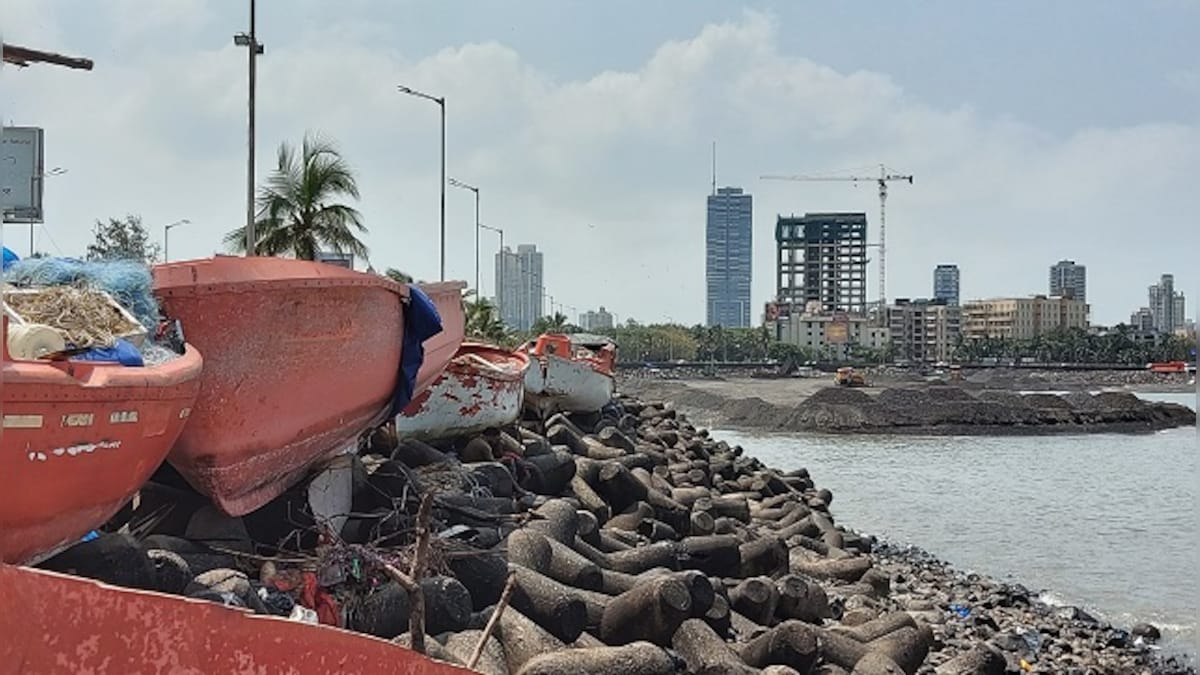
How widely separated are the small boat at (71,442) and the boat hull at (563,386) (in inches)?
540

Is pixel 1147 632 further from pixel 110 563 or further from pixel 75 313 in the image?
pixel 75 313

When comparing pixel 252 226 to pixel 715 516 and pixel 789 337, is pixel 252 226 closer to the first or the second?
pixel 715 516

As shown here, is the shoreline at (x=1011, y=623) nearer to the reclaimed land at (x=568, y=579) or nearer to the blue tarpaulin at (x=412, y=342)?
the reclaimed land at (x=568, y=579)

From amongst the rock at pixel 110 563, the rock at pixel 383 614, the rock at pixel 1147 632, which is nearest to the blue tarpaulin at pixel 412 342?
the rock at pixel 383 614

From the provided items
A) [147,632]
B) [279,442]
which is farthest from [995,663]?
Answer: [147,632]

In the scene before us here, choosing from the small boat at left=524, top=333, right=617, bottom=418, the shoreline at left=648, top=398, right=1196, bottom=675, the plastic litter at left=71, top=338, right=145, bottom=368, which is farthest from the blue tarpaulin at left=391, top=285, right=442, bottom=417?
the small boat at left=524, top=333, right=617, bottom=418

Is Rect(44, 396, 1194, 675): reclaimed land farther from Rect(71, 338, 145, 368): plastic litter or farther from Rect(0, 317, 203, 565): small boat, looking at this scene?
Rect(71, 338, 145, 368): plastic litter

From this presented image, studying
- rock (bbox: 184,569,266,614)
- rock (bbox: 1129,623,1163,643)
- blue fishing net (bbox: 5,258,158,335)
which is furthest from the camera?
rock (bbox: 1129,623,1163,643)

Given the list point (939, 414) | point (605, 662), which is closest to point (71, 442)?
point (605, 662)

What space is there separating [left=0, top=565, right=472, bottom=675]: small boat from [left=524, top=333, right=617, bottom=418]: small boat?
605 inches

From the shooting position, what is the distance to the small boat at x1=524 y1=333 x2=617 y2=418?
20.8 meters

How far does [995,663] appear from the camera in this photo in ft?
36.9

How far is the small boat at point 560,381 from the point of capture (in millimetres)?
20844

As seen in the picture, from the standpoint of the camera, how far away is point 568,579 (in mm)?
9602
